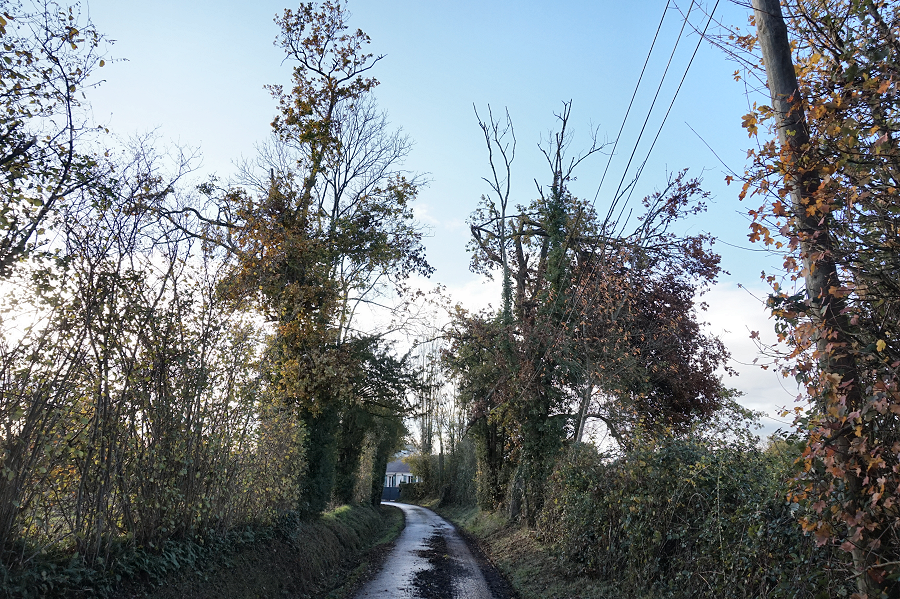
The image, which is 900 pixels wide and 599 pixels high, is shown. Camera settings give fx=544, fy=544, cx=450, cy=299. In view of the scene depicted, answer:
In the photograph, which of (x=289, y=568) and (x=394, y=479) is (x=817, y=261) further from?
(x=394, y=479)

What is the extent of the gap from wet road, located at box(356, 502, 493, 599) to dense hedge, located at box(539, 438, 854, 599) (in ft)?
6.50

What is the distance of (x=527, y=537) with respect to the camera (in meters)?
14.1

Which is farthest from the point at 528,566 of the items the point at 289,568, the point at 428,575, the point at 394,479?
the point at 394,479

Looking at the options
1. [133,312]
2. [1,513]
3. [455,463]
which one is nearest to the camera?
[1,513]

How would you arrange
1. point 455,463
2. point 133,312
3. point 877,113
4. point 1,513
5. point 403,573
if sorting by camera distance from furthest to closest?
point 455,463, point 403,573, point 133,312, point 1,513, point 877,113

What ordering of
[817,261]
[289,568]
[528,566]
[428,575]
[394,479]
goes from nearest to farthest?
[817,261], [289,568], [428,575], [528,566], [394,479]

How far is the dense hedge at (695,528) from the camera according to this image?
488cm

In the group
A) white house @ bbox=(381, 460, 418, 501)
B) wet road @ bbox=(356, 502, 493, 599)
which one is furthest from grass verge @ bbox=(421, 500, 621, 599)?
white house @ bbox=(381, 460, 418, 501)

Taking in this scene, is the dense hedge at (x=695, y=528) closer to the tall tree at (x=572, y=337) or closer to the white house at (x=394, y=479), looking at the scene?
the tall tree at (x=572, y=337)

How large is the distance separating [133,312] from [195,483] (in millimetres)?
2714

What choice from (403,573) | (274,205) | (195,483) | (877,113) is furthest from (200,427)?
(274,205)

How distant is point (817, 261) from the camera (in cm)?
356

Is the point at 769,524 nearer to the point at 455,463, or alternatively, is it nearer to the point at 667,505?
the point at 667,505

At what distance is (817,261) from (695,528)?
15.0ft
